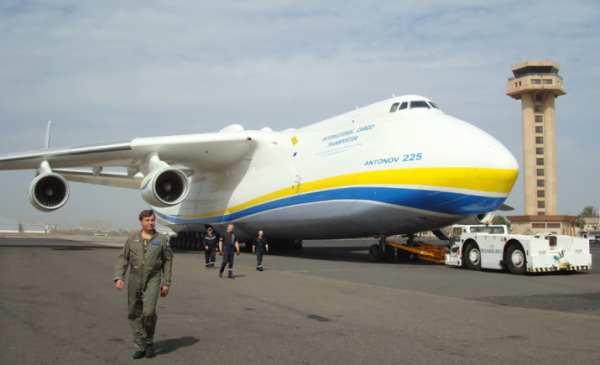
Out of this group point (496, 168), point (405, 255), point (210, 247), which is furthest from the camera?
point (405, 255)

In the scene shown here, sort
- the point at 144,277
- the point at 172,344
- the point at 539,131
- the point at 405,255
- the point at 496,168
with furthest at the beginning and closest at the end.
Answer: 1. the point at 539,131
2. the point at 405,255
3. the point at 496,168
4. the point at 172,344
5. the point at 144,277

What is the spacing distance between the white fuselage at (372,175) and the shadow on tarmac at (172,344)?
8881 mm

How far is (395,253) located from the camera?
16.2 meters

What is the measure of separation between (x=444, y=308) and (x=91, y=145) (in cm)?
1501

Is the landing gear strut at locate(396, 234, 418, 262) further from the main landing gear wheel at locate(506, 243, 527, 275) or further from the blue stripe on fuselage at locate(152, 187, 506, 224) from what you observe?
the main landing gear wheel at locate(506, 243, 527, 275)

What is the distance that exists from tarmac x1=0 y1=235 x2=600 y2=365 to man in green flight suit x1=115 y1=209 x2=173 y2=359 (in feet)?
0.78

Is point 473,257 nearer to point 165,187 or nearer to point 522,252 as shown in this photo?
point 522,252

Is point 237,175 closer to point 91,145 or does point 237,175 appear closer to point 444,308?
point 91,145

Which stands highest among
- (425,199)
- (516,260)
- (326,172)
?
(326,172)

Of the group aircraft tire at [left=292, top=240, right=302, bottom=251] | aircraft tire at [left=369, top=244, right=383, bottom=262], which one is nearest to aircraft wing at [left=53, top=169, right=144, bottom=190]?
aircraft tire at [left=292, top=240, right=302, bottom=251]

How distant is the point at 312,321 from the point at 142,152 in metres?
14.4

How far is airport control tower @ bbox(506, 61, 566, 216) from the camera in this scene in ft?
206

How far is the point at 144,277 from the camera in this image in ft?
14.8

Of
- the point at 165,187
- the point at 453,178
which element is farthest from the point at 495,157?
the point at 165,187
